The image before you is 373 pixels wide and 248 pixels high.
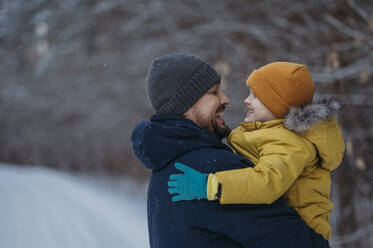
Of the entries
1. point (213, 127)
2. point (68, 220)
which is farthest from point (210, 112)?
point (68, 220)

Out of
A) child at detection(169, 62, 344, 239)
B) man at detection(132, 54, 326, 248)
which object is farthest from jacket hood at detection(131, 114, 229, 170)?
child at detection(169, 62, 344, 239)

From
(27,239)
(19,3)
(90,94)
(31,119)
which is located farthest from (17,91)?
(27,239)

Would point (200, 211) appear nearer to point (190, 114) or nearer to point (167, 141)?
point (167, 141)

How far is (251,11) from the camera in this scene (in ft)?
19.9

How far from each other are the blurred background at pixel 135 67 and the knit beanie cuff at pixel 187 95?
1930 mm

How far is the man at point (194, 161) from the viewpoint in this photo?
4.65 feet

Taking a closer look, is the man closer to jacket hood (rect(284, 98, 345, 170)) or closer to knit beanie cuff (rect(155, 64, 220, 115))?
knit beanie cuff (rect(155, 64, 220, 115))

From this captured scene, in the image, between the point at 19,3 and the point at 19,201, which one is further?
the point at 19,201

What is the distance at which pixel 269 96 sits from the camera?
1841 mm

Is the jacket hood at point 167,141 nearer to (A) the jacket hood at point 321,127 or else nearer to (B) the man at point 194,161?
(B) the man at point 194,161

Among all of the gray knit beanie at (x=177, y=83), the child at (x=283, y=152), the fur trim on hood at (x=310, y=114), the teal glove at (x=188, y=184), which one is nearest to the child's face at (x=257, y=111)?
the child at (x=283, y=152)

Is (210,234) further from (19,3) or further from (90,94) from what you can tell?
(90,94)

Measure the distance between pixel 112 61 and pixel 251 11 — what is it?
5760 mm

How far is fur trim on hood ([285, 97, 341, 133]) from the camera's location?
164 centimetres
